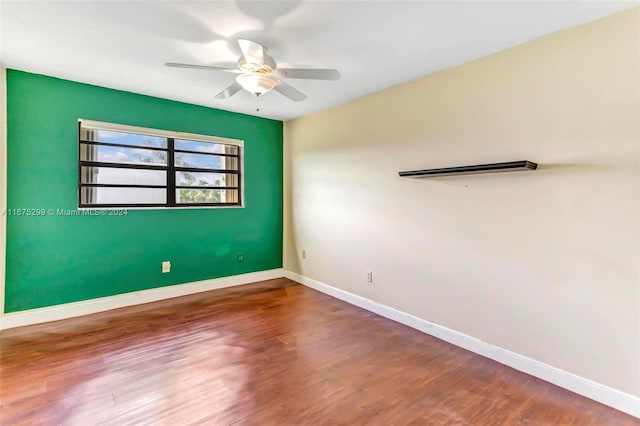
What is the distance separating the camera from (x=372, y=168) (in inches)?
140

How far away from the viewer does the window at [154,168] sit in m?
3.45

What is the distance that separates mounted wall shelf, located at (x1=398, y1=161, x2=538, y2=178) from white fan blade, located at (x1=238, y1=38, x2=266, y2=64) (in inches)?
66.7

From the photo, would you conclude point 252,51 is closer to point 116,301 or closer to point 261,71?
point 261,71

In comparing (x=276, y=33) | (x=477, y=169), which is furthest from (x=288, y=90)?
(x=477, y=169)

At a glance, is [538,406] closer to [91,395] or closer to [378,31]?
[378,31]

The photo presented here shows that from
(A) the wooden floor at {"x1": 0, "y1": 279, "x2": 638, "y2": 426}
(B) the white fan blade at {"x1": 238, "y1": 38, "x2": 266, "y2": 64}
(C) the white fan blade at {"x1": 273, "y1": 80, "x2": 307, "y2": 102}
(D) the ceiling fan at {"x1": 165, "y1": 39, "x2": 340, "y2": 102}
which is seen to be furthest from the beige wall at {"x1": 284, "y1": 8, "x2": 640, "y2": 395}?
(B) the white fan blade at {"x1": 238, "y1": 38, "x2": 266, "y2": 64}

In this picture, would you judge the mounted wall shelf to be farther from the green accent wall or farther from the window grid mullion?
the window grid mullion

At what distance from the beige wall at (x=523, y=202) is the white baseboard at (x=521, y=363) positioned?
0.18 ft

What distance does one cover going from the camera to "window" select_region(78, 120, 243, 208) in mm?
3445

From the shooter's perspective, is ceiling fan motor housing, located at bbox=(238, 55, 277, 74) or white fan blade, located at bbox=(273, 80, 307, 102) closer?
ceiling fan motor housing, located at bbox=(238, 55, 277, 74)

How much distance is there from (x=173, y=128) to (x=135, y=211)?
113 cm

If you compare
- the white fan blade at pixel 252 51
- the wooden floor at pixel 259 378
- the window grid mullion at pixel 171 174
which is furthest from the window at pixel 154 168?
the white fan blade at pixel 252 51

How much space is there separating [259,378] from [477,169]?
231 cm

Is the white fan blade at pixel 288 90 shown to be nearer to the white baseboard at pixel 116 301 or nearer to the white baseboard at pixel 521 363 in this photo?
the white baseboard at pixel 521 363
